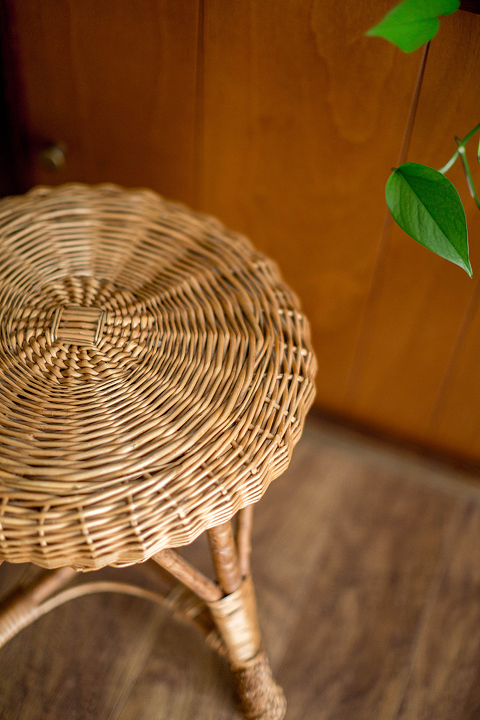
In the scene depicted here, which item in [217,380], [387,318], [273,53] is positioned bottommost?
[387,318]

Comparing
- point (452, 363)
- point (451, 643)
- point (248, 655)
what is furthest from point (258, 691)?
point (452, 363)

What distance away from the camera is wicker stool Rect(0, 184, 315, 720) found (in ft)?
1.55

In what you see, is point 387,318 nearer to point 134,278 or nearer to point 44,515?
point 134,278

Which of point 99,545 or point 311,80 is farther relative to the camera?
point 311,80

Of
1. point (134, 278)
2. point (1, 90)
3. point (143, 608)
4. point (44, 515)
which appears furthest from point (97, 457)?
point (1, 90)

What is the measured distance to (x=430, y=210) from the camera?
20.1 inches

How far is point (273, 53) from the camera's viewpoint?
0.72 meters

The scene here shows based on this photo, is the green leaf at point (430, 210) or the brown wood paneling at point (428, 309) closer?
the green leaf at point (430, 210)

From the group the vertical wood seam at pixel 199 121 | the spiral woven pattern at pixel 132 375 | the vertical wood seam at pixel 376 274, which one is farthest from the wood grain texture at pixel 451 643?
the vertical wood seam at pixel 199 121

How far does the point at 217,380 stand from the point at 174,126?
0.48 m

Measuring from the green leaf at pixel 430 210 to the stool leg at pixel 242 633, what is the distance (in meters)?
0.35

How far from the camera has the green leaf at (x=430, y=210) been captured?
50 centimetres

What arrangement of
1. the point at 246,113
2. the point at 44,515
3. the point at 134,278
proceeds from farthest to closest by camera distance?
the point at 246,113
the point at 134,278
the point at 44,515

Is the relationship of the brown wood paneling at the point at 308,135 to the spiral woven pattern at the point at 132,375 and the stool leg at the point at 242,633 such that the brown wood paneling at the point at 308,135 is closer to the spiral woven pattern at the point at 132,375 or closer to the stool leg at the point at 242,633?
the spiral woven pattern at the point at 132,375
